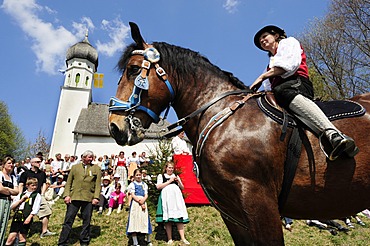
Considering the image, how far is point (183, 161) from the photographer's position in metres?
12.5

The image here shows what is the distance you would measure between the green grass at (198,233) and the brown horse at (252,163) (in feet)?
21.3

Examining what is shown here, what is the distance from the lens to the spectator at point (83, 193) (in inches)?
352

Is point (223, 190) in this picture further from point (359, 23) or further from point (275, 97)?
point (359, 23)

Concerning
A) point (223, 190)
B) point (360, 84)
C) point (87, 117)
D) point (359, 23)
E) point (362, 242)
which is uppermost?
point (87, 117)

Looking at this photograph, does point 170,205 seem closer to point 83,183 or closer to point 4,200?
point 83,183

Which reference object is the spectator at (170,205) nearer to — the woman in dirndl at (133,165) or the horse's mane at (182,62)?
the horse's mane at (182,62)

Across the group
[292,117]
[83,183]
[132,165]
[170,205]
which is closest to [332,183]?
[292,117]

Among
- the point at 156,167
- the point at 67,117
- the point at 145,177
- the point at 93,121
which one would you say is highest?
the point at 67,117

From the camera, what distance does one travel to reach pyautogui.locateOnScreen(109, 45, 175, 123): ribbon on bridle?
11.2ft

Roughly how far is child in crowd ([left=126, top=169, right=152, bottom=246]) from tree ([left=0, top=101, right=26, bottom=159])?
157 feet

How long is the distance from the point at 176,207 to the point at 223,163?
730cm

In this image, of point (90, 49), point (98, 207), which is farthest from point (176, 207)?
point (90, 49)

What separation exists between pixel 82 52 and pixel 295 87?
174ft

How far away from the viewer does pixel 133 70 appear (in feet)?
11.9
